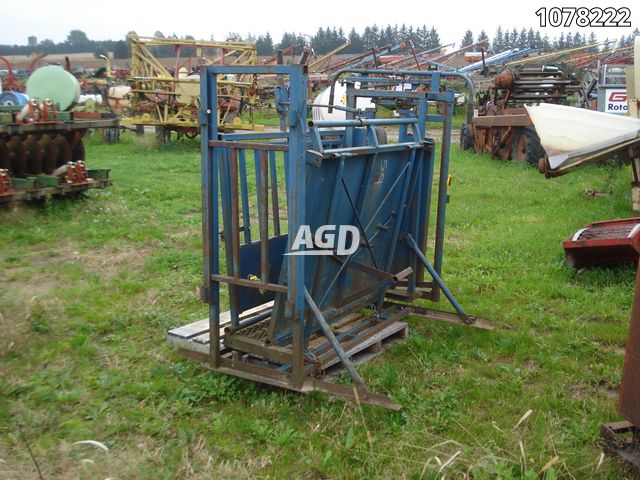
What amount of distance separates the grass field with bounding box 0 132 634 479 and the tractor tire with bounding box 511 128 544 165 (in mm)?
6076

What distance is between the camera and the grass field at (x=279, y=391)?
132 inches

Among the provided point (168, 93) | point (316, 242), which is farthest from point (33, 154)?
point (168, 93)

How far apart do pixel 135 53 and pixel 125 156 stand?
2.67 metres

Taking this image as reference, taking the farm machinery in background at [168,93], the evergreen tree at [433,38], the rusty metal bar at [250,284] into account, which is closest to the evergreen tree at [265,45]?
the evergreen tree at [433,38]

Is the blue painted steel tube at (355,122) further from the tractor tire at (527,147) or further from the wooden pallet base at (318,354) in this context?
the tractor tire at (527,147)

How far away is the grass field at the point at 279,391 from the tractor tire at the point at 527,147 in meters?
6.08

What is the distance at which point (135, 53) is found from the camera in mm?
16172

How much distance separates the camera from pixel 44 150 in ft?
29.0

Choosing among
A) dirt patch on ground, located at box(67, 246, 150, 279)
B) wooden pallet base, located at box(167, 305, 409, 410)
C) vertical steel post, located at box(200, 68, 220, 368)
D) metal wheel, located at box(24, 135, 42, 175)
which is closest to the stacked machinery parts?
metal wheel, located at box(24, 135, 42, 175)

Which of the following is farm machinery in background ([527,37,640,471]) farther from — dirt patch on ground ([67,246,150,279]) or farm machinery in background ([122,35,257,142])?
farm machinery in background ([122,35,257,142])

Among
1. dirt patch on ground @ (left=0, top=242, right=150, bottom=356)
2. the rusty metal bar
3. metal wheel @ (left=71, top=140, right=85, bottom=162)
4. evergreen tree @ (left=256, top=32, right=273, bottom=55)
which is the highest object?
evergreen tree @ (left=256, top=32, right=273, bottom=55)

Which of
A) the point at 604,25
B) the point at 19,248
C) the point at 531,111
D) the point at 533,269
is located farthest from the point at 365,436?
the point at 604,25

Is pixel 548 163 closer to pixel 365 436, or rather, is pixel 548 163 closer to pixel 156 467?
pixel 365 436

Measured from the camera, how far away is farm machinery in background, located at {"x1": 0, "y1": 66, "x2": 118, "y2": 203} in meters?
8.27
